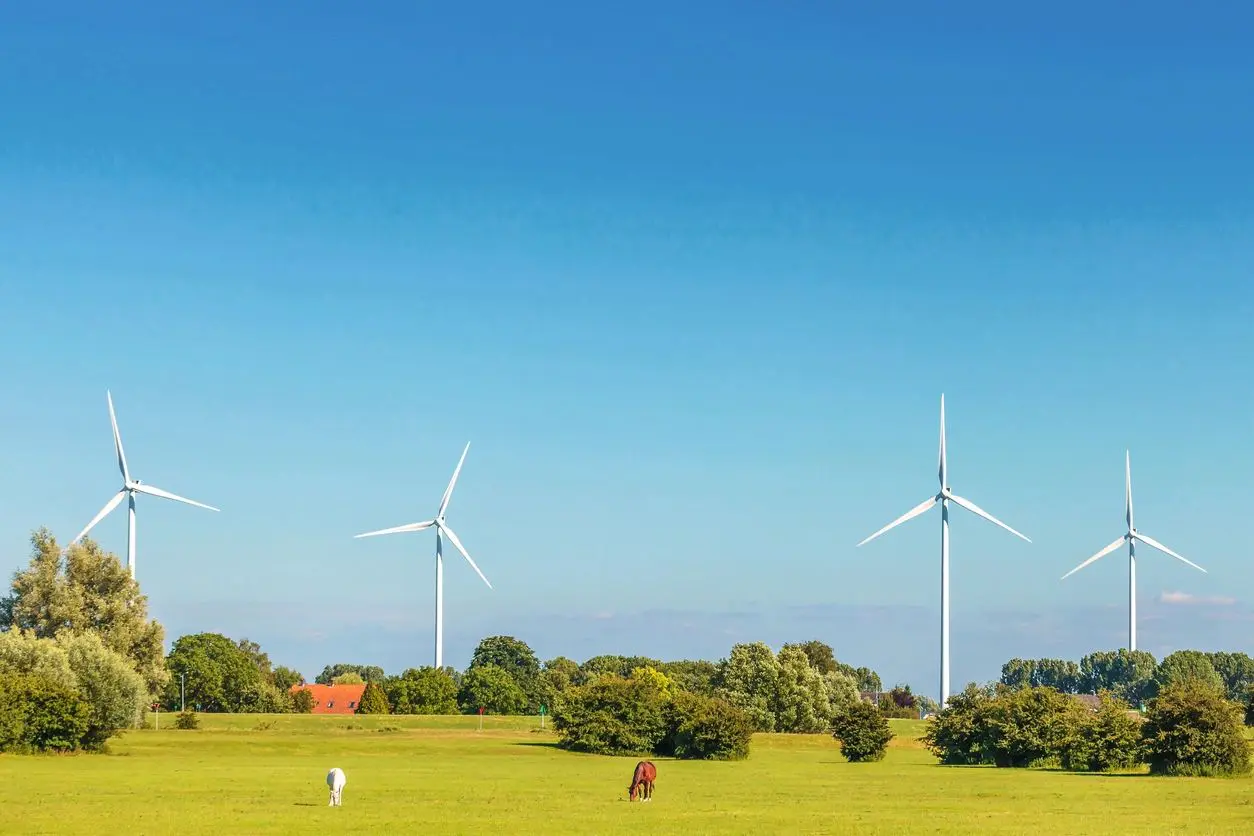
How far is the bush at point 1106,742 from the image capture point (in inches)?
2640

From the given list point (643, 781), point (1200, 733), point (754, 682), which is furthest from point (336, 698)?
point (643, 781)

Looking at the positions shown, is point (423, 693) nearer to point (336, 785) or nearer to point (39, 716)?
point (39, 716)

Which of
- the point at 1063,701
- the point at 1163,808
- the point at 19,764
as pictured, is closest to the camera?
the point at 1163,808

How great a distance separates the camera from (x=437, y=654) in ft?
482

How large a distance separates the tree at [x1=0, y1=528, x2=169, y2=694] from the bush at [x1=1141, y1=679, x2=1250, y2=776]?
2670 inches

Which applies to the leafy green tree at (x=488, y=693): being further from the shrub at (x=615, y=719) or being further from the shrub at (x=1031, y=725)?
the shrub at (x=1031, y=725)

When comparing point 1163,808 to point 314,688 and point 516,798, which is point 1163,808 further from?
point 314,688

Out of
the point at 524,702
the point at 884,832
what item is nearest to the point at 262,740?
the point at 884,832

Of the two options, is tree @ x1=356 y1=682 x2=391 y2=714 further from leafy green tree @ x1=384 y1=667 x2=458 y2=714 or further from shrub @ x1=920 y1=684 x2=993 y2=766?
shrub @ x1=920 y1=684 x2=993 y2=766

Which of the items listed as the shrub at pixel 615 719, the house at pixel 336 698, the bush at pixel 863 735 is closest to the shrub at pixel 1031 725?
the bush at pixel 863 735

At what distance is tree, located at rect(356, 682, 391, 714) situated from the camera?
479 ft

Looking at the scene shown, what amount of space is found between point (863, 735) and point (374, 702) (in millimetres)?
78557

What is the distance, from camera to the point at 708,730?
265ft

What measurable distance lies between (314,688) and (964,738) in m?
134
